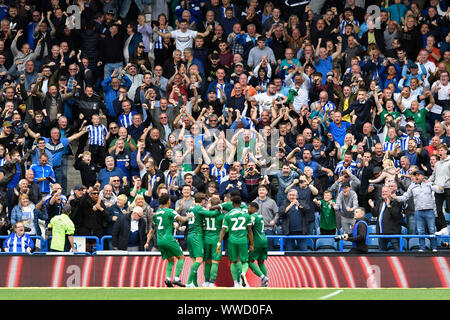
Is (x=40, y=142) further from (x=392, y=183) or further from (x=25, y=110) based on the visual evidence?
(x=392, y=183)

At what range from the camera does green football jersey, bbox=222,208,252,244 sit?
18.9 m

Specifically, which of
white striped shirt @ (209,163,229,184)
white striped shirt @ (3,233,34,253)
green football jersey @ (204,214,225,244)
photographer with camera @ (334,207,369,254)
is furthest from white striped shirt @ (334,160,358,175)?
white striped shirt @ (3,233,34,253)

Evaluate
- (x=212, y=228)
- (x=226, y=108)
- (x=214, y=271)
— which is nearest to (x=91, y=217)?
(x=212, y=228)

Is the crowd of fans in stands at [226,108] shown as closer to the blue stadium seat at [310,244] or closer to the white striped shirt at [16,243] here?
the blue stadium seat at [310,244]

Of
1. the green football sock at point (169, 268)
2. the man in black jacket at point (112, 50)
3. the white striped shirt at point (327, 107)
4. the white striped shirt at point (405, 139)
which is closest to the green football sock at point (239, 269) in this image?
the green football sock at point (169, 268)

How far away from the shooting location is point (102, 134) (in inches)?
950

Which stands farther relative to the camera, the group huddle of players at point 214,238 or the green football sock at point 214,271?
the green football sock at point 214,271

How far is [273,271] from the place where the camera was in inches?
789

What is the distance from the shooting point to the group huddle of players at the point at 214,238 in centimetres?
1870

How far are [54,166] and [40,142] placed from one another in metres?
0.85

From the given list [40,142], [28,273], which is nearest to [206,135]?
[40,142]

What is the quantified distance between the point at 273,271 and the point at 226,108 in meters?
5.70

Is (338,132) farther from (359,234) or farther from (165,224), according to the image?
(165,224)

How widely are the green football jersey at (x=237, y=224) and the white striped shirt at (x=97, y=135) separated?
6292 millimetres
